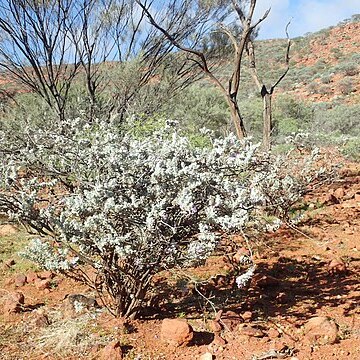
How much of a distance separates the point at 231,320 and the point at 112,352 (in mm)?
831

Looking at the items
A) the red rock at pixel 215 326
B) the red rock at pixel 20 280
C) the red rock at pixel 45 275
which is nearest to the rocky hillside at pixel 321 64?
the red rock at pixel 45 275

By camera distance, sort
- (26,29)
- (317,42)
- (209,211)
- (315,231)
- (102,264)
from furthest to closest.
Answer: (317,42), (26,29), (315,231), (102,264), (209,211)

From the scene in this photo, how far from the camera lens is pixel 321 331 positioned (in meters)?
3.02

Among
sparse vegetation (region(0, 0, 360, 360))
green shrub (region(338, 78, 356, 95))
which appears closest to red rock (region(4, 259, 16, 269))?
sparse vegetation (region(0, 0, 360, 360))

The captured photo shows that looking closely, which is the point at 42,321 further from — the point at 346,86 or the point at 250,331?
the point at 346,86

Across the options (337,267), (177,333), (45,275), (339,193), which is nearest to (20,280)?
(45,275)

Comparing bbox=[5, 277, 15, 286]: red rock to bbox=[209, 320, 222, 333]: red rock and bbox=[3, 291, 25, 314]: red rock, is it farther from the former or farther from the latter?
bbox=[209, 320, 222, 333]: red rock

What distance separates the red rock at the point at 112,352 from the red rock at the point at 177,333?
12.1 inches

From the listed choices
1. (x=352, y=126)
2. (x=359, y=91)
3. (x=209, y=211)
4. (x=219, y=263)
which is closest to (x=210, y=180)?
(x=209, y=211)

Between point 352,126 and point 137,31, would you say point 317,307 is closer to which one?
point 137,31

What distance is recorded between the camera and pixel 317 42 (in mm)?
37438

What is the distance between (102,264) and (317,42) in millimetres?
37707

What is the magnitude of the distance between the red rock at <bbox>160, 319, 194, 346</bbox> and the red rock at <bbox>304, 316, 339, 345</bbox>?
0.74m

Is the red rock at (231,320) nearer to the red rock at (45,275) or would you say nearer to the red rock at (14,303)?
the red rock at (14,303)
